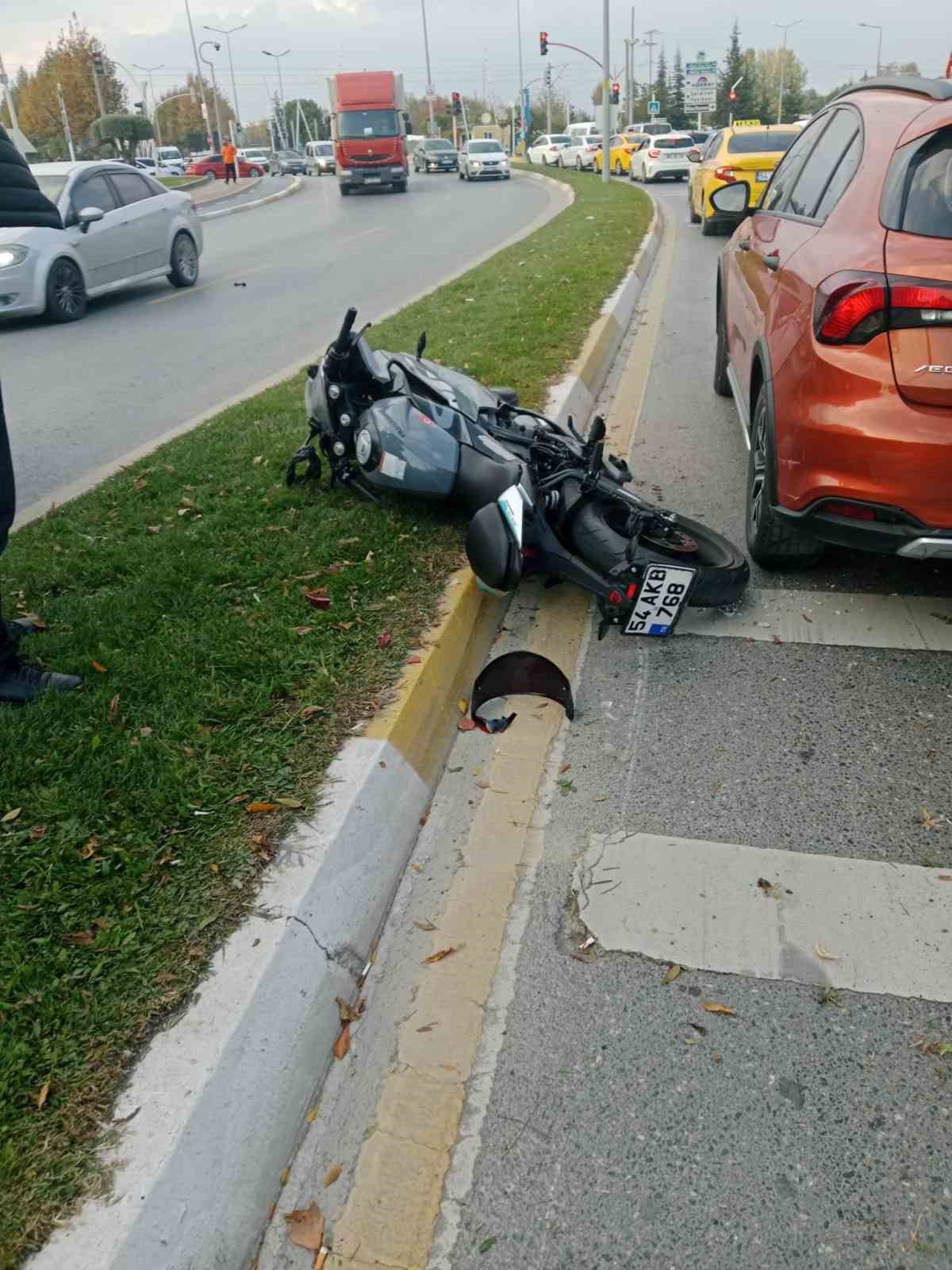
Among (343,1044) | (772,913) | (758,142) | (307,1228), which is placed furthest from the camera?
(758,142)

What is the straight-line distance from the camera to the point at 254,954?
2387 mm

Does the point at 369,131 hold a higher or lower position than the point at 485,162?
higher

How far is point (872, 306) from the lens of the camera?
3.45 meters

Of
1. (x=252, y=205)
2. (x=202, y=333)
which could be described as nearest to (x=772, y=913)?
(x=202, y=333)

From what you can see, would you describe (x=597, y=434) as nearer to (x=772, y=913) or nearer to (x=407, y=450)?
(x=407, y=450)

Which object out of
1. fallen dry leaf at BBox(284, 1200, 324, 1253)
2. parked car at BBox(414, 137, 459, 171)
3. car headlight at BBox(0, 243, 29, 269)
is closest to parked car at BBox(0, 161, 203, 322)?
car headlight at BBox(0, 243, 29, 269)

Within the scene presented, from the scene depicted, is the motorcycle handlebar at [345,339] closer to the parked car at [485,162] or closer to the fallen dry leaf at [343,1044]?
the fallen dry leaf at [343,1044]

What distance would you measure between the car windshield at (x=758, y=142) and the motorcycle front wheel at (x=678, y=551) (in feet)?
49.3

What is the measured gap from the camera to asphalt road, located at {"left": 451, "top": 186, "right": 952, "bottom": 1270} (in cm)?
198

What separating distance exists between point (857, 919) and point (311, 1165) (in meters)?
1.43

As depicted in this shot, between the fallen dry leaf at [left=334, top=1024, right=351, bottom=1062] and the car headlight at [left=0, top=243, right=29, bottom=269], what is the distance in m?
11.5

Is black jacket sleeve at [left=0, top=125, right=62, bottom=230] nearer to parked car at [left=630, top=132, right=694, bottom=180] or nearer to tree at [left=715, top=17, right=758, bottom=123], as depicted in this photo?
parked car at [left=630, top=132, right=694, bottom=180]

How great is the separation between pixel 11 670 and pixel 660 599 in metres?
2.28

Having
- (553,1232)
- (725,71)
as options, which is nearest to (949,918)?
(553,1232)
